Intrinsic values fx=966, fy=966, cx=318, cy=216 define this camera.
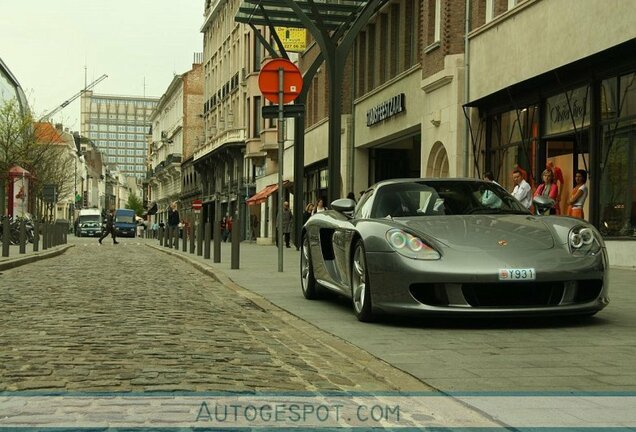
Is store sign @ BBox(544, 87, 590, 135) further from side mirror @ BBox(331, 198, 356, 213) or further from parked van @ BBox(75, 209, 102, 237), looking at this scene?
parked van @ BBox(75, 209, 102, 237)

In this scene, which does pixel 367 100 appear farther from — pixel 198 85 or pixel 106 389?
pixel 198 85

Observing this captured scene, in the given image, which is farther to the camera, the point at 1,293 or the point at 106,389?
the point at 1,293

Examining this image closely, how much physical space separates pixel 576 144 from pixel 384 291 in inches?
420

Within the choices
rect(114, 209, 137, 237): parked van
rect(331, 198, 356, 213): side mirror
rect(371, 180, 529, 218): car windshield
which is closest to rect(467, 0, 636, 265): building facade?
rect(371, 180, 529, 218): car windshield

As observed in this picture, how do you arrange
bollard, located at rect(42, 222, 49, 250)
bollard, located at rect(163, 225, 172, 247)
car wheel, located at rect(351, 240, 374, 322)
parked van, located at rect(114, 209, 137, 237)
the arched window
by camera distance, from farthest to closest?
parked van, located at rect(114, 209, 137, 237), bollard, located at rect(163, 225, 172, 247), bollard, located at rect(42, 222, 49, 250), the arched window, car wheel, located at rect(351, 240, 374, 322)

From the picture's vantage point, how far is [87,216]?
278 feet

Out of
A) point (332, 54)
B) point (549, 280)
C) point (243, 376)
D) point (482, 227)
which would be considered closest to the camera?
point (243, 376)

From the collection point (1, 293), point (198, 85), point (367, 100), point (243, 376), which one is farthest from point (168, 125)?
point (243, 376)

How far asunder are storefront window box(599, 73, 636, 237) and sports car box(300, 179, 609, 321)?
7.55m

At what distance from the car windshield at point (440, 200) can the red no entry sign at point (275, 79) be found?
6907 mm

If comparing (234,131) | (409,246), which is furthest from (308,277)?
(234,131)

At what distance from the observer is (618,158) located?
618 inches

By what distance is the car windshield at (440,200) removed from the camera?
854 cm

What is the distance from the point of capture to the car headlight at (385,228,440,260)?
7.45 meters
